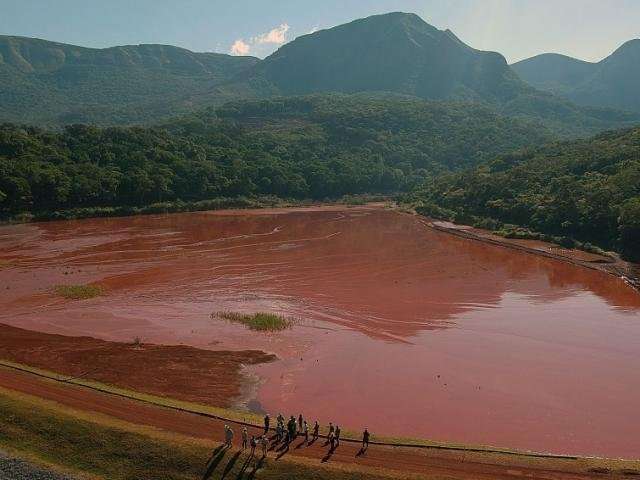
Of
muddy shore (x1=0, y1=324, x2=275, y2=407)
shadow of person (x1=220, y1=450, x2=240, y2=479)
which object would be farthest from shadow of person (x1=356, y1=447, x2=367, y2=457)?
muddy shore (x1=0, y1=324, x2=275, y2=407)

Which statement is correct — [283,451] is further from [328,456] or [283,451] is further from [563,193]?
[563,193]

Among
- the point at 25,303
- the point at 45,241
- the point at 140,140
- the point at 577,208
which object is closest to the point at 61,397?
the point at 25,303

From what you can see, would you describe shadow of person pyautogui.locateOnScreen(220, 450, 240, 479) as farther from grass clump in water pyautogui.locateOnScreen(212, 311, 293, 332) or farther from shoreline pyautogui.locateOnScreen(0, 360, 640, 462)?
grass clump in water pyautogui.locateOnScreen(212, 311, 293, 332)

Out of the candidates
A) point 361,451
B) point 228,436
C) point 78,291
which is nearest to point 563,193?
point 78,291

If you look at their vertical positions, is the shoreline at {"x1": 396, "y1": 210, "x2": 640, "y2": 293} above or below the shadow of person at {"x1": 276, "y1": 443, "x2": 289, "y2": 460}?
above

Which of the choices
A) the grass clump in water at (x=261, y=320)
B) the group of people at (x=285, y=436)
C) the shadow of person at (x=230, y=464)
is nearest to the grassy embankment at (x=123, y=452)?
the shadow of person at (x=230, y=464)

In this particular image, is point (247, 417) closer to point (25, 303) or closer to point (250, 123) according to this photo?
point (25, 303)
